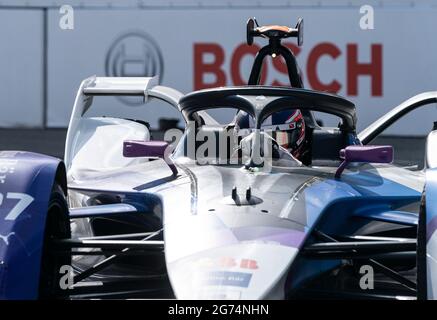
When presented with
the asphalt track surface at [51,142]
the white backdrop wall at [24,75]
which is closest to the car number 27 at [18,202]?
the asphalt track surface at [51,142]

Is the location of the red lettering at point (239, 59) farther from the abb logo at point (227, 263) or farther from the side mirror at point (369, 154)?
the abb logo at point (227, 263)

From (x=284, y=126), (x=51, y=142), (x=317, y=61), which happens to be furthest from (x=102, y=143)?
(x=317, y=61)

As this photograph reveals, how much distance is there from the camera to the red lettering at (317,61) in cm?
1078

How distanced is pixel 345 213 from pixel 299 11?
710 cm

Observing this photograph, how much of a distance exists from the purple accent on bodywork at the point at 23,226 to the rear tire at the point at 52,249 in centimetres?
7

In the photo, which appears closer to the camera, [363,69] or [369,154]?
[369,154]

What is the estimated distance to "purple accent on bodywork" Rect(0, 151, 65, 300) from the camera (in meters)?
3.72

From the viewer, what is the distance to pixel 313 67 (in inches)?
425

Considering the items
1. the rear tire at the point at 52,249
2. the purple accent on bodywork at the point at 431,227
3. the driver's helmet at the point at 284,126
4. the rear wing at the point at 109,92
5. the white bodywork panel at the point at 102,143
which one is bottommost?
the rear tire at the point at 52,249

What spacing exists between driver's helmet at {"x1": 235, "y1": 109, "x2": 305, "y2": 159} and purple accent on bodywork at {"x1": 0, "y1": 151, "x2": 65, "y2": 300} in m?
1.27

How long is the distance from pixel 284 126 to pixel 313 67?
231 inches

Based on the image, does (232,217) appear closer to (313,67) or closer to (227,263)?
(227,263)

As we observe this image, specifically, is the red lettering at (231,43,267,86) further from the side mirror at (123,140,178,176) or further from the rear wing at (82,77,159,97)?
the side mirror at (123,140,178,176)
